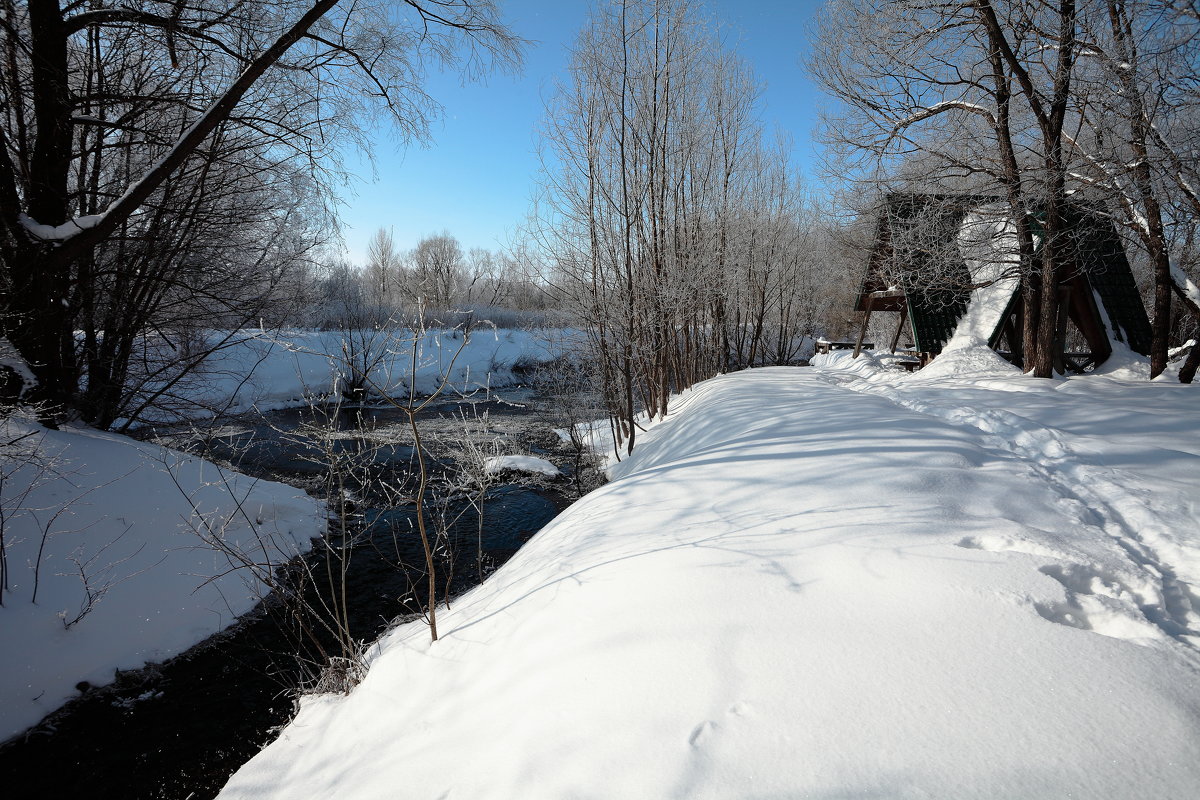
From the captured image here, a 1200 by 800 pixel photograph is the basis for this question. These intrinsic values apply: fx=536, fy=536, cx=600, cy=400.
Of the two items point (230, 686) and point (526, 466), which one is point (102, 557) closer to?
point (230, 686)

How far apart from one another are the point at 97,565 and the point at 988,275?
14680 mm

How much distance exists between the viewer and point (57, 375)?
6297 mm

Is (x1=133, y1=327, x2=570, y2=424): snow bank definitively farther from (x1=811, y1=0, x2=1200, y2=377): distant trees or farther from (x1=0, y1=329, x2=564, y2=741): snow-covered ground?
(x1=811, y1=0, x2=1200, y2=377): distant trees

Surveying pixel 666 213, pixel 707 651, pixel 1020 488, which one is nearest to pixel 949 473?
pixel 1020 488

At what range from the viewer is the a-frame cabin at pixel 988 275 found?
8.29 meters

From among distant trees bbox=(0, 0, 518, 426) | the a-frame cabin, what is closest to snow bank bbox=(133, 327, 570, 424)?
distant trees bbox=(0, 0, 518, 426)

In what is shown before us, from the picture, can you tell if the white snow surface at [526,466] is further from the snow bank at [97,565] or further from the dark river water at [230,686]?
the snow bank at [97,565]

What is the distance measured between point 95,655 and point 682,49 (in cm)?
1275

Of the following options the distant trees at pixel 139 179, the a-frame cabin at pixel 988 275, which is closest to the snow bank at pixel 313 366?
the distant trees at pixel 139 179

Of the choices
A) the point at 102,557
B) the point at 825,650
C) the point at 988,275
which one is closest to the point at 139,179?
the point at 102,557

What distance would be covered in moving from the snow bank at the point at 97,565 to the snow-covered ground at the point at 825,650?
→ 2.03 meters

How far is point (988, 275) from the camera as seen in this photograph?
36.2 feet

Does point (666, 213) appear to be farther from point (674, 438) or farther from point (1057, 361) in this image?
point (1057, 361)

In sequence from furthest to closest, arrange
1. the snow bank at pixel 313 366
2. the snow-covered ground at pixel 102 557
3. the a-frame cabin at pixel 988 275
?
the a-frame cabin at pixel 988 275 < the snow bank at pixel 313 366 < the snow-covered ground at pixel 102 557
